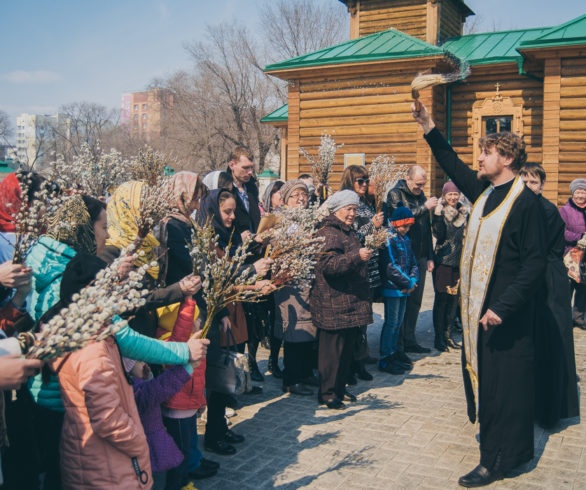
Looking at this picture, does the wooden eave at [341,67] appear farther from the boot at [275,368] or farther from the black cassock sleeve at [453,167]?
the black cassock sleeve at [453,167]

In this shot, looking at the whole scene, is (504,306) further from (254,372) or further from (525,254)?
(254,372)

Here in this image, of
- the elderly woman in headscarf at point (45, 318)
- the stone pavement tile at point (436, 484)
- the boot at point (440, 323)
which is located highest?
the elderly woman in headscarf at point (45, 318)

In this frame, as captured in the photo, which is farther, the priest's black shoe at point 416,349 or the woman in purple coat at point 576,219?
the woman in purple coat at point 576,219

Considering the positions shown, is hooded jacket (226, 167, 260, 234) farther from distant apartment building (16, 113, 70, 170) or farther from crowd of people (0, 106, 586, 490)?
distant apartment building (16, 113, 70, 170)

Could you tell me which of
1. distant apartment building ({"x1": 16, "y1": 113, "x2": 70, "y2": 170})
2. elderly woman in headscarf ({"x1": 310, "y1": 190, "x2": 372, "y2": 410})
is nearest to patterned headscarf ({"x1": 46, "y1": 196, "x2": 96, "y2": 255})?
distant apartment building ({"x1": 16, "y1": 113, "x2": 70, "y2": 170})

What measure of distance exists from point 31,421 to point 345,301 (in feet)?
9.65

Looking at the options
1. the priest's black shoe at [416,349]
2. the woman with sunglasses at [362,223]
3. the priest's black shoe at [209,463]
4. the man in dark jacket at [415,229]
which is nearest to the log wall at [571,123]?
the man in dark jacket at [415,229]

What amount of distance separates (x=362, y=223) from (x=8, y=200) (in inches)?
147

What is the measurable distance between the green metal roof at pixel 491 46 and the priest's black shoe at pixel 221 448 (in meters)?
12.4

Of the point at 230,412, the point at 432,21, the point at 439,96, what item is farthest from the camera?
the point at 432,21

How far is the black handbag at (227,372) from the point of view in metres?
3.79

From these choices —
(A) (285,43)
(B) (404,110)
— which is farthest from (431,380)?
(A) (285,43)

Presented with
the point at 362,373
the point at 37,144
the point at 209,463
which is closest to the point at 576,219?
the point at 362,373

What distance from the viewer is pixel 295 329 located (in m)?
5.44
